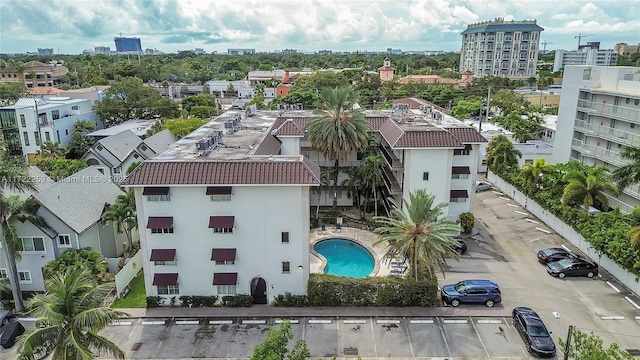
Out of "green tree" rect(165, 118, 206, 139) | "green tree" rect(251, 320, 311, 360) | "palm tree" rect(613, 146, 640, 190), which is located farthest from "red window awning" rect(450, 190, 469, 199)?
"green tree" rect(165, 118, 206, 139)

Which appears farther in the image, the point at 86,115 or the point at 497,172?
the point at 86,115

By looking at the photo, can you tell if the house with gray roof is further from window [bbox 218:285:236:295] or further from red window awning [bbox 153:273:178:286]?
window [bbox 218:285:236:295]

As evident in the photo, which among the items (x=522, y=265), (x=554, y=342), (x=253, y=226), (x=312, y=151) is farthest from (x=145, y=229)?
(x=522, y=265)

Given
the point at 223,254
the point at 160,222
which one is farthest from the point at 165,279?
the point at 223,254

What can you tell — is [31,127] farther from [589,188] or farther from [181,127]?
[589,188]

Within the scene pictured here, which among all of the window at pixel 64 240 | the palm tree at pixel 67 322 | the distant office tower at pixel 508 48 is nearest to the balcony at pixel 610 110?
the palm tree at pixel 67 322

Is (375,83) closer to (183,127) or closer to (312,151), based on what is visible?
(183,127)
